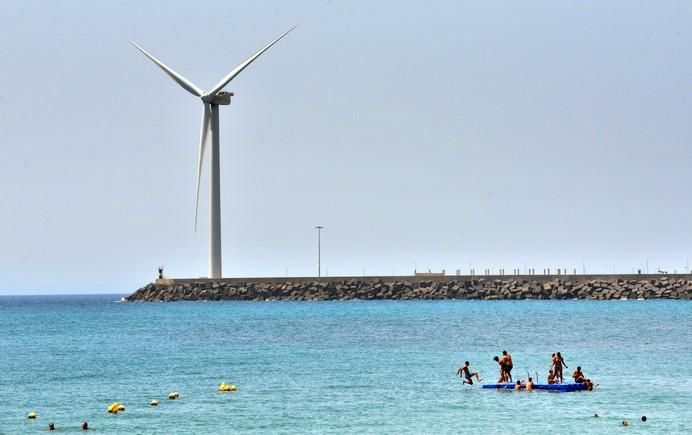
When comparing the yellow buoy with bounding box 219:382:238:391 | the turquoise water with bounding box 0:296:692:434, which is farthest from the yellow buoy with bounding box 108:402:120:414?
the yellow buoy with bounding box 219:382:238:391

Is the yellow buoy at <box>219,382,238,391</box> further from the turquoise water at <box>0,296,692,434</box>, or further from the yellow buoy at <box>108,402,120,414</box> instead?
the yellow buoy at <box>108,402,120,414</box>

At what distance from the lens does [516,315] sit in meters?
140

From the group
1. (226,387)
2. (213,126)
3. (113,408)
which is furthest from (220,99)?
(113,408)

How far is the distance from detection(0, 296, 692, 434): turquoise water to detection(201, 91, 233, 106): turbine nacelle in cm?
4854

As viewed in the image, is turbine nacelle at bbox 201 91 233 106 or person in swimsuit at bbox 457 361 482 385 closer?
person in swimsuit at bbox 457 361 482 385

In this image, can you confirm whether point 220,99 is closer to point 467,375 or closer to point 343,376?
point 343,376

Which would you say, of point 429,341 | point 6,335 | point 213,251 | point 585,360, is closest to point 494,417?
point 585,360

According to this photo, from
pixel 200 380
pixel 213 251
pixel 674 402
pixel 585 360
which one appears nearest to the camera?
pixel 674 402

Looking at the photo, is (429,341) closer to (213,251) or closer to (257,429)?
(257,429)

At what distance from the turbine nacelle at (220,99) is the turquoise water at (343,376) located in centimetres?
4854

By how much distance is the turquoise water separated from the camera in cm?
4959

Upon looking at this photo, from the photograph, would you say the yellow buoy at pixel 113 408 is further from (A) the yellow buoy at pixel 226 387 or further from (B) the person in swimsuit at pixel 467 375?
(B) the person in swimsuit at pixel 467 375

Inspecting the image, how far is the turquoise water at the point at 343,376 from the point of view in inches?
1953

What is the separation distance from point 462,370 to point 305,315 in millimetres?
82823
